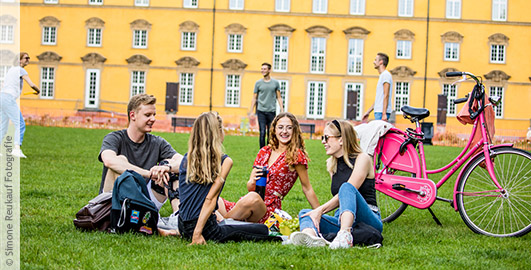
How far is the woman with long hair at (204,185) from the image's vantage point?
16.6 feet

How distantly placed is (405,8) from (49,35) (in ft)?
77.9

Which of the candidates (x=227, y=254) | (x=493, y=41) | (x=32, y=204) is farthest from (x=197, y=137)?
(x=493, y=41)

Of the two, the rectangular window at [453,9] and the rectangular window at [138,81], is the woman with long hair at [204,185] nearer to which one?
the rectangular window at [138,81]

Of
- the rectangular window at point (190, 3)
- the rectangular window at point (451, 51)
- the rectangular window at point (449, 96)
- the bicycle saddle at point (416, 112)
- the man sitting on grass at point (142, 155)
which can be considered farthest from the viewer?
the rectangular window at point (190, 3)

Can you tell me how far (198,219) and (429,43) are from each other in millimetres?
36458

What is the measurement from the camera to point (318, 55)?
39.4 metres

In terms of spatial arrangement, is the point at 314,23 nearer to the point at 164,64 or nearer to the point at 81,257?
the point at 164,64

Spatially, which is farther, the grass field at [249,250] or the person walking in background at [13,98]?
the person walking in background at [13,98]

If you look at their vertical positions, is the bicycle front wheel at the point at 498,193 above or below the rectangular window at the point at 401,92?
below

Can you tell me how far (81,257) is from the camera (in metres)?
4.46

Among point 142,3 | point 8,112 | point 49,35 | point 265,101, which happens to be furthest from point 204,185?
point 49,35

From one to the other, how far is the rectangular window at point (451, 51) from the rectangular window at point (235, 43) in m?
13.3

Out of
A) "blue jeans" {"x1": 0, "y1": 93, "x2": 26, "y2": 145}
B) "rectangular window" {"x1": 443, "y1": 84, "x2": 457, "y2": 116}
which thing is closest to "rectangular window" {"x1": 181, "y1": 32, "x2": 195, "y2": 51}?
"rectangular window" {"x1": 443, "y1": 84, "x2": 457, "y2": 116}

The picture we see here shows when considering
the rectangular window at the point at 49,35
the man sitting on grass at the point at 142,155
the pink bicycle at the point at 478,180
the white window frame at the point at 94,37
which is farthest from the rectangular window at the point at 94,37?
the pink bicycle at the point at 478,180
